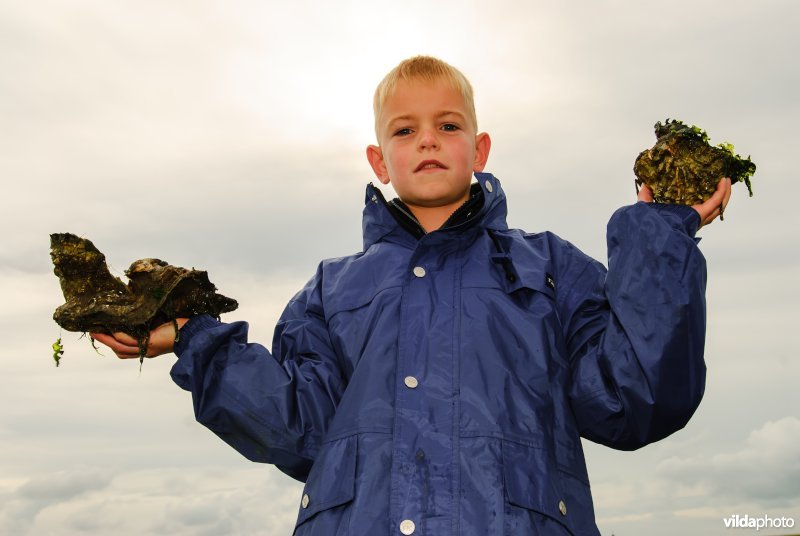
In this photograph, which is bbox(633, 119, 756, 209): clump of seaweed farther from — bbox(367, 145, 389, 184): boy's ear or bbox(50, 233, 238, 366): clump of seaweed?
bbox(50, 233, 238, 366): clump of seaweed

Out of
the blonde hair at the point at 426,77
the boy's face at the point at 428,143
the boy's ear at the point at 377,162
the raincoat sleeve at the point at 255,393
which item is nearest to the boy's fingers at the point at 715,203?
the boy's face at the point at 428,143

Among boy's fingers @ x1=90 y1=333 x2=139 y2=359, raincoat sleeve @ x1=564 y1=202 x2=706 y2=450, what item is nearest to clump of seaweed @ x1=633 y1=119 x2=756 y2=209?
raincoat sleeve @ x1=564 y1=202 x2=706 y2=450

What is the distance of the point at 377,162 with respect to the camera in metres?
6.26

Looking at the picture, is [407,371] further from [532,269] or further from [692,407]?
[692,407]

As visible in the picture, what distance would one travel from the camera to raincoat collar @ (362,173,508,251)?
18.4ft

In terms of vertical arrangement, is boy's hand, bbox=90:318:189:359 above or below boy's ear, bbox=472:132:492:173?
below

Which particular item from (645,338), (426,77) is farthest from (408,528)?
(426,77)

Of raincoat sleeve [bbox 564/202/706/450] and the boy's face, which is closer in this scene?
raincoat sleeve [bbox 564/202/706/450]

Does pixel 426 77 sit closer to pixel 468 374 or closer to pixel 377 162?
pixel 377 162

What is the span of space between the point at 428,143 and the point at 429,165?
0.13 m

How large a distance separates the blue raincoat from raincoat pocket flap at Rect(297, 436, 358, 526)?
10mm

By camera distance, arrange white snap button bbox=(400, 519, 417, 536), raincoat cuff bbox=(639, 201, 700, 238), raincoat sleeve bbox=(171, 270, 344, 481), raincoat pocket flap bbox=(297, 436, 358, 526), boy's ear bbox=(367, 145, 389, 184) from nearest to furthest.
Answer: white snap button bbox=(400, 519, 417, 536), raincoat pocket flap bbox=(297, 436, 358, 526), raincoat cuff bbox=(639, 201, 700, 238), raincoat sleeve bbox=(171, 270, 344, 481), boy's ear bbox=(367, 145, 389, 184)

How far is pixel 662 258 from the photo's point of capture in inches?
198

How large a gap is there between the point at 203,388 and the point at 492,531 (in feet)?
6.14
